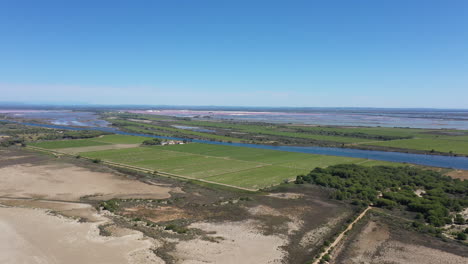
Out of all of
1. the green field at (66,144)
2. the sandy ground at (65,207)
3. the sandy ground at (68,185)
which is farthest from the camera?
the green field at (66,144)

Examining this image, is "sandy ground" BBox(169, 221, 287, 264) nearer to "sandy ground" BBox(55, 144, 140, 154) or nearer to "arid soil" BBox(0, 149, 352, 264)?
"arid soil" BBox(0, 149, 352, 264)

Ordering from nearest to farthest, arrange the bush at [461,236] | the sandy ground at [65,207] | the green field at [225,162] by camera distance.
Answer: the bush at [461,236] → the sandy ground at [65,207] → the green field at [225,162]

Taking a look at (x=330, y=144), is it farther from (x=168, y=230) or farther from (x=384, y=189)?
(x=168, y=230)

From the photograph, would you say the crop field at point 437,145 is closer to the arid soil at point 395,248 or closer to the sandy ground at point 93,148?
the arid soil at point 395,248

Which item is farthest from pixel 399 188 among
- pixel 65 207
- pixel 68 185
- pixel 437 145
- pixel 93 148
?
pixel 93 148

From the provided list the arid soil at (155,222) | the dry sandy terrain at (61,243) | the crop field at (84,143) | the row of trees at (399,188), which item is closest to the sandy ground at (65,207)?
the arid soil at (155,222)

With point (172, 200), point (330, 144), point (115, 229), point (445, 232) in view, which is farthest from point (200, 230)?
point (330, 144)

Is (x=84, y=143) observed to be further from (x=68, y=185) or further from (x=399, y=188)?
(x=399, y=188)

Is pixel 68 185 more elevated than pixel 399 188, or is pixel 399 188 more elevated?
pixel 399 188
